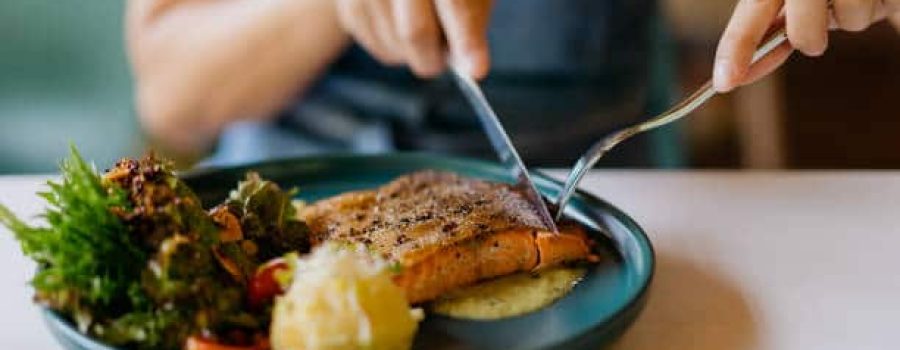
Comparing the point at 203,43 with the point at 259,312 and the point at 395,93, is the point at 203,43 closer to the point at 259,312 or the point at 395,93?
the point at 395,93

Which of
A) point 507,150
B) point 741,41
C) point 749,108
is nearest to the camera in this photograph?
point 741,41

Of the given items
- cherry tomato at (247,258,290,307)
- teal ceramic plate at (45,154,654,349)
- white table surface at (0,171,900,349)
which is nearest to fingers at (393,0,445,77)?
teal ceramic plate at (45,154,654,349)

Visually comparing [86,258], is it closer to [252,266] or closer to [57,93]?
[252,266]

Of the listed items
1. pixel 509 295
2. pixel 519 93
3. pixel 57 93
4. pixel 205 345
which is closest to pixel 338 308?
pixel 205 345

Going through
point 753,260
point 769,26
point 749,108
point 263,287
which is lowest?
point 749,108

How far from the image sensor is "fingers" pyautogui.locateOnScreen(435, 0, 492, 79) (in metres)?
1.18

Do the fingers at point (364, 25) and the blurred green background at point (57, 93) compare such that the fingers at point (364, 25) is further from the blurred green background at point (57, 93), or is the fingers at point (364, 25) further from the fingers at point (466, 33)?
the blurred green background at point (57, 93)

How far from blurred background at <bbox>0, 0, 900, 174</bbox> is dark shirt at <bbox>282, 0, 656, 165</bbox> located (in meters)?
0.55

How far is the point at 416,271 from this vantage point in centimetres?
91

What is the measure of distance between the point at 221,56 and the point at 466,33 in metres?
0.58

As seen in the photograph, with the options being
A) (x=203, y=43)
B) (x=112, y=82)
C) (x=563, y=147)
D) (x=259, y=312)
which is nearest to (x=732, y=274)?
(x=259, y=312)

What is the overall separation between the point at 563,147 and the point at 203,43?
0.53 meters

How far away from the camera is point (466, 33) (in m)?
1.19

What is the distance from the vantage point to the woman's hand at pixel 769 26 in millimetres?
999
